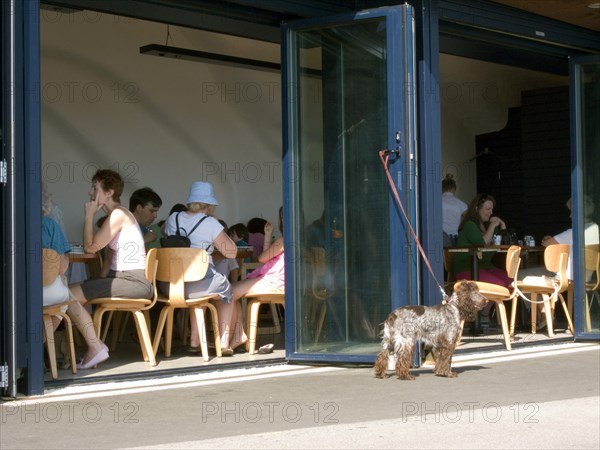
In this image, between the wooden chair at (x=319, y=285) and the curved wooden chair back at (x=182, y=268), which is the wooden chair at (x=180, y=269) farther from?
the wooden chair at (x=319, y=285)

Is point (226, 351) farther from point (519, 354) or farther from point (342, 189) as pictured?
point (519, 354)

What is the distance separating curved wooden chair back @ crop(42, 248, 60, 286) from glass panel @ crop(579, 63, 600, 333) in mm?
4937

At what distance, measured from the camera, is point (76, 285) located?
7730 mm

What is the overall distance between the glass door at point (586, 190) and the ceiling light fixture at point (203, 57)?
411 centimetres

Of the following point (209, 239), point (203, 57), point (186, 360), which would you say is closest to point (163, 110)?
point (203, 57)

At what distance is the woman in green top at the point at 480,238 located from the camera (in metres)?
10.1

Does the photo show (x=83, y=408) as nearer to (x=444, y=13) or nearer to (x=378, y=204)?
(x=378, y=204)

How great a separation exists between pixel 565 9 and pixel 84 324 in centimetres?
487

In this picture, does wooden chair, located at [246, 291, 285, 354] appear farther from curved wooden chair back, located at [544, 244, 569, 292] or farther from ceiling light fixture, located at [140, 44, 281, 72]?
ceiling light fixture, located at [140, 44, 281, 72]

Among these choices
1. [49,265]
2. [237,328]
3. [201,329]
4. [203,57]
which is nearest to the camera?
[49,265]

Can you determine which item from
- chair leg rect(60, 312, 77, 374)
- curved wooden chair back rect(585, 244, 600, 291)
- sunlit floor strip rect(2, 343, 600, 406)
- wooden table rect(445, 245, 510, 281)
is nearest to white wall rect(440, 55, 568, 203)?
wooden table rect(445, 245, 510, 281)

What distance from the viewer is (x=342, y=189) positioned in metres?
7.89

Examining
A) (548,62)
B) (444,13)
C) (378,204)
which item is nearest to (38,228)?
(378,204)

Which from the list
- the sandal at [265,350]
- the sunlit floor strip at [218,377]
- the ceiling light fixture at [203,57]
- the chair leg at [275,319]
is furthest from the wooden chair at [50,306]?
the ceiling light fixture at [203,57]
